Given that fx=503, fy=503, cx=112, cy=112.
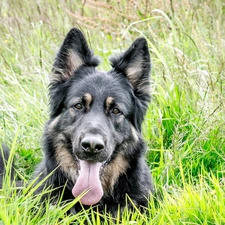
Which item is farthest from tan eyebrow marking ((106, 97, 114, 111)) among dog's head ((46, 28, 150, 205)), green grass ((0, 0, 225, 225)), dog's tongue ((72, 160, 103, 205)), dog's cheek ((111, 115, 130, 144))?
green grass ((0, 0, 225, 225))

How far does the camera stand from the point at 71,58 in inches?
198

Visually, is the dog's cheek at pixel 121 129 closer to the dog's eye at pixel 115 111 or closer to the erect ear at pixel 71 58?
the dog's eye at pixel 115 111

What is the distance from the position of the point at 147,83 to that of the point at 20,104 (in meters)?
2.12

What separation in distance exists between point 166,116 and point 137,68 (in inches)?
39.2

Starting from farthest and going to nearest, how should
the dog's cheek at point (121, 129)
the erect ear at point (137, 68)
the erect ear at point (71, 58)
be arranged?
the erect ear at point (137, 68) < the erect ear at point (71, 58) < the dog's cheek at point (121, 129)

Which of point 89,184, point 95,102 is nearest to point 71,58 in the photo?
point 95,102

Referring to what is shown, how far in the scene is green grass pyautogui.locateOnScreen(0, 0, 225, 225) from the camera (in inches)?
160

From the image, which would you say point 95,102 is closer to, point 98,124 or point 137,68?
point 98,124

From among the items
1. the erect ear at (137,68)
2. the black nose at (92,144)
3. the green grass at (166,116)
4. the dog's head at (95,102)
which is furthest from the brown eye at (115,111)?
the green grass at (166,116)

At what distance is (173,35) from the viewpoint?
6.94m

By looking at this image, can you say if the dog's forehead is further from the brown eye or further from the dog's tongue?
the dog's tongue

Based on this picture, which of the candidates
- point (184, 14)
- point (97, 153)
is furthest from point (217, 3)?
point (97, 153)

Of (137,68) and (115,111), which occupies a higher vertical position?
(137,68)

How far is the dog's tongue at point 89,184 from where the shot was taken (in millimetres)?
4441
